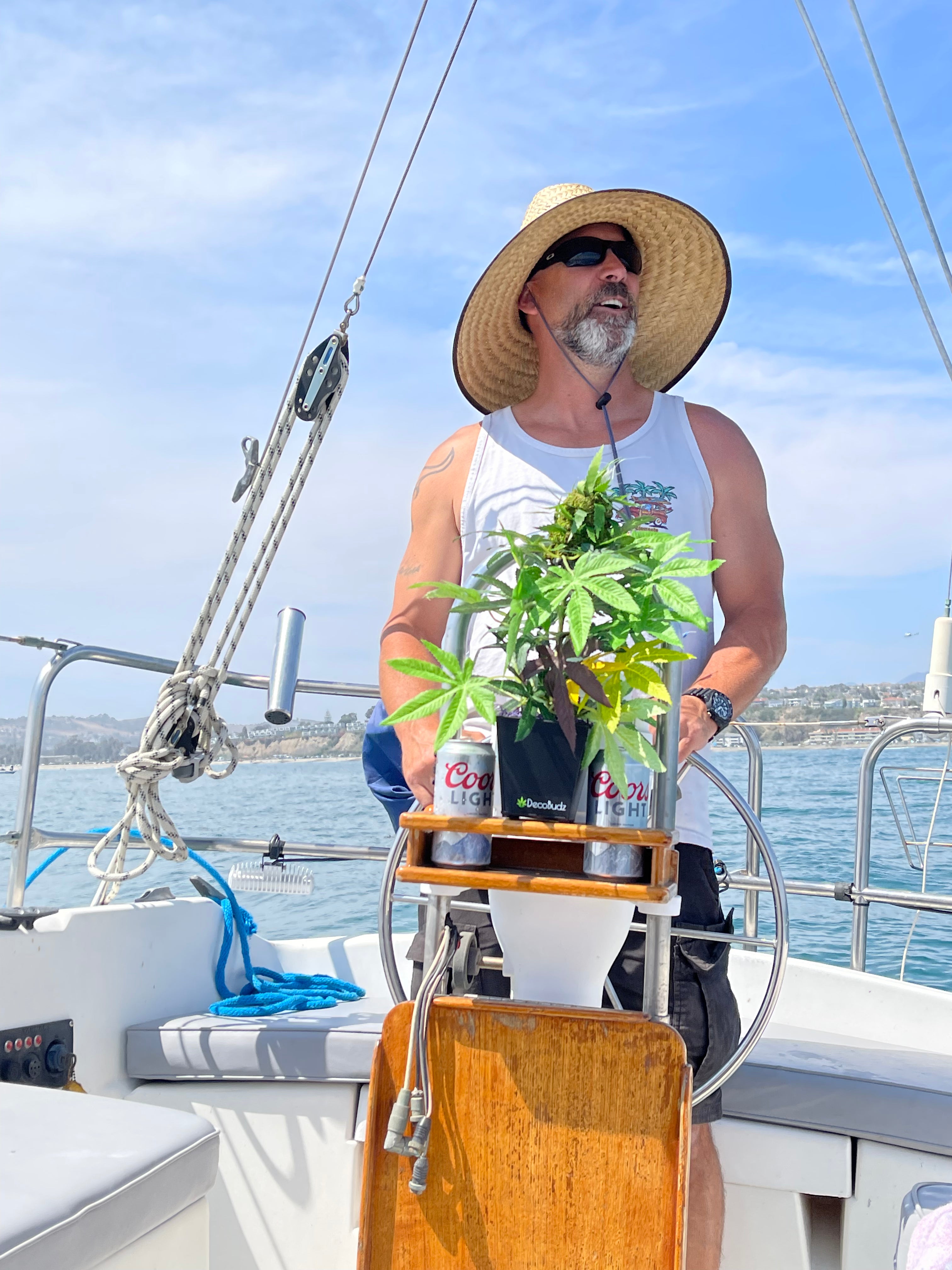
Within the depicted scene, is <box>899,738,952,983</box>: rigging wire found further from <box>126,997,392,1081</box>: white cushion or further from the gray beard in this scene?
the gray beard

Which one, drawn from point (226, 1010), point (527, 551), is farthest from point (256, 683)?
point (527, 551)

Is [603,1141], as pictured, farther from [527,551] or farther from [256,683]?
[256,683]

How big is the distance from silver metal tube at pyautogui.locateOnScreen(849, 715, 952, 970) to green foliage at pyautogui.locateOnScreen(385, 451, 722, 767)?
136 centimetres

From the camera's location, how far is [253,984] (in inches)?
91.8

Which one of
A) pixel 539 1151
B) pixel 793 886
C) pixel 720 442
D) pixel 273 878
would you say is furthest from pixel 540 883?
pixel 273 878

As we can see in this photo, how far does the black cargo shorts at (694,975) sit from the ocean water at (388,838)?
0.55m

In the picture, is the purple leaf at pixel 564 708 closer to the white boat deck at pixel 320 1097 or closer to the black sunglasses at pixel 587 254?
the white boat deck at pixel 320 1097

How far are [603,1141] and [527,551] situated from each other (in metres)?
0.58

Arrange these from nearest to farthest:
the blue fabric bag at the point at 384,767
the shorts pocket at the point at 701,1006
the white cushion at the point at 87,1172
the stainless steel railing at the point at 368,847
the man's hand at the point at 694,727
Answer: the white cushion at the point at 87,1172
the man's hand at the point at 694,727
the shorts pocket at the point at 701,1006
the stainless steel railing at the point at 368,847
the blue fabric bag at the point at 384,767


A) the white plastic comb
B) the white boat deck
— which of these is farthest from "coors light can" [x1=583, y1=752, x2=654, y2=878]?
the white plastic comb

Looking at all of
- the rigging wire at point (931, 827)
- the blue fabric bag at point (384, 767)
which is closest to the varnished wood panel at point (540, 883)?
the blue fabric bag at point (384, 767)

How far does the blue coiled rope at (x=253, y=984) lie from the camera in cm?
213

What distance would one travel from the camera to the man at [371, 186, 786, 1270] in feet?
4.85

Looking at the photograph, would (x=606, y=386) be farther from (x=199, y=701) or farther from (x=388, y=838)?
(x=388, y=838)
